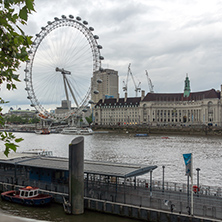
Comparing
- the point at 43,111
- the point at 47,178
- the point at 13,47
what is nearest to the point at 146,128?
the point at 43,111

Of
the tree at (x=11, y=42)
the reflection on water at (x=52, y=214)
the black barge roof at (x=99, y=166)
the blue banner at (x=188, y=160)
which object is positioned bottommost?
the reflection on water at (x=52, y=214)

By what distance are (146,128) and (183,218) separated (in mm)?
110901

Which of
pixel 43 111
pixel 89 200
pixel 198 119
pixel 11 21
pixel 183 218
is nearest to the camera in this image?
pixel 11 21

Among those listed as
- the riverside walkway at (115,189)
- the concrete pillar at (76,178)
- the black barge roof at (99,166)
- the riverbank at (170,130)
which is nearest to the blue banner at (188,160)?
the riverside walkway at (115,189)

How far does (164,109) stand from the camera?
166 metres

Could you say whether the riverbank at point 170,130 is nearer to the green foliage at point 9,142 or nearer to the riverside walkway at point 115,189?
the riverside walkway at point 115,189

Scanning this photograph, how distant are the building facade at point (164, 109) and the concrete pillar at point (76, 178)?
132 m

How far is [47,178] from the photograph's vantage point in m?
24.4

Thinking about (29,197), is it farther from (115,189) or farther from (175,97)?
(175,97)

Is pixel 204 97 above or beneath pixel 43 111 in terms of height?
above

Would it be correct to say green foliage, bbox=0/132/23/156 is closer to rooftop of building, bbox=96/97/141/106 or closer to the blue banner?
the blue banner

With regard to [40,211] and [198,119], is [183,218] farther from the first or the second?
[198,119]

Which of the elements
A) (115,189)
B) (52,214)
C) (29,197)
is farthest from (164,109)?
(52,214)

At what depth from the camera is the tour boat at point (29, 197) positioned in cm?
2114
